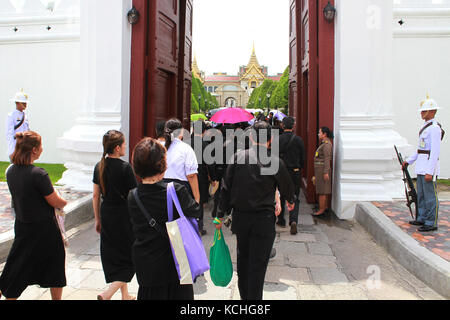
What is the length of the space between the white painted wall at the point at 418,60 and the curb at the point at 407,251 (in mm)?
3936

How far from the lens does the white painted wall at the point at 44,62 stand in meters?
10.4

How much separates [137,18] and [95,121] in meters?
2.03

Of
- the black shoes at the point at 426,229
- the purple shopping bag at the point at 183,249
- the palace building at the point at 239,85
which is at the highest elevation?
the palace building at the point at 239,85

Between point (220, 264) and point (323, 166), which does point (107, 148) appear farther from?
point (323, 166)

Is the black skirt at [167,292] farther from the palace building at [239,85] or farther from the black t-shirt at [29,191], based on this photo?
the palace building at [239,85]

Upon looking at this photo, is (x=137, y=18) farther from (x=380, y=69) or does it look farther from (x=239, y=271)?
(x=239, y=271)

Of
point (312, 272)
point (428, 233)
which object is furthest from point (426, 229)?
point (312, 272)

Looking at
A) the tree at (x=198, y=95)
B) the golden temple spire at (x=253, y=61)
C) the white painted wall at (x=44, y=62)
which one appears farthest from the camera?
the golden temple spire at (x=253, y=61)

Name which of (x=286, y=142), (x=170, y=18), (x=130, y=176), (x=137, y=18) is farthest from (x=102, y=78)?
(x=130, y=176)

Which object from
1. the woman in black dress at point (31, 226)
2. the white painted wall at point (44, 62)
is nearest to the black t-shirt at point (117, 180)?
the woman in black dress at point (31, 226)

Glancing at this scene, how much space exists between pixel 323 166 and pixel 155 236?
14.9ft

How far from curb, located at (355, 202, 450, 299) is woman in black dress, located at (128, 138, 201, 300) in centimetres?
266

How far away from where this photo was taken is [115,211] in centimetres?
371
